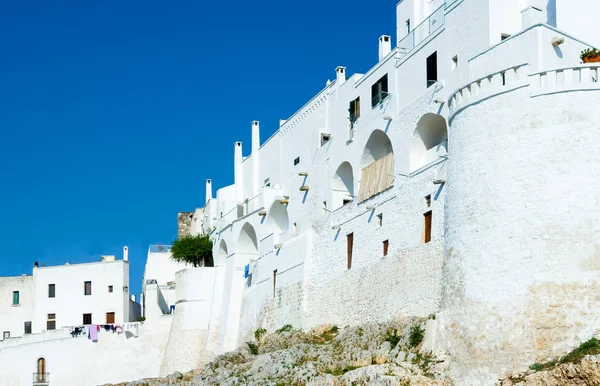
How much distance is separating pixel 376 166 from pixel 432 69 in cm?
543

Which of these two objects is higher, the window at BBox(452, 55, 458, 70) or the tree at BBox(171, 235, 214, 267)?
the window at BBox(452, 55, 458, 70)

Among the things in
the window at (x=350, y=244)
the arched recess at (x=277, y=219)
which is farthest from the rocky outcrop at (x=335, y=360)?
the arched recess at (x=277, y=219)

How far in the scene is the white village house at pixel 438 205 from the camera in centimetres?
2638

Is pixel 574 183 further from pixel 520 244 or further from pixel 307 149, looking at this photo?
pixel 307 149

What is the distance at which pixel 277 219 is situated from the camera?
50375mm

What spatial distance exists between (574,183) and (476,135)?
3.36m

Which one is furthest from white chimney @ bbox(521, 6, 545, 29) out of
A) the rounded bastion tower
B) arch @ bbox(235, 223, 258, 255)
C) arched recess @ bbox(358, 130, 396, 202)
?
arch @ bbox(235, 223, 258, 255)

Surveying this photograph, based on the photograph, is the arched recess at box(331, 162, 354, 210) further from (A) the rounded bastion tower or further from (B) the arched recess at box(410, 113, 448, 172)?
(A) the rounded bastion tower

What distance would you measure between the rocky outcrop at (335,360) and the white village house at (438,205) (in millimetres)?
916

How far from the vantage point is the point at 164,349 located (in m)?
54.1

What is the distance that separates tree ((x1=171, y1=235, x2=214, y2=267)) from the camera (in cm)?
5838

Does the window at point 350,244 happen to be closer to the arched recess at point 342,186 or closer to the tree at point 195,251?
the arched recess at point 342,186

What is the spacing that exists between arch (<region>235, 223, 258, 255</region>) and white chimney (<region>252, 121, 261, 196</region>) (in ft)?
6.84

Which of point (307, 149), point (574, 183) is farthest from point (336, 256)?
point (574, 183)
